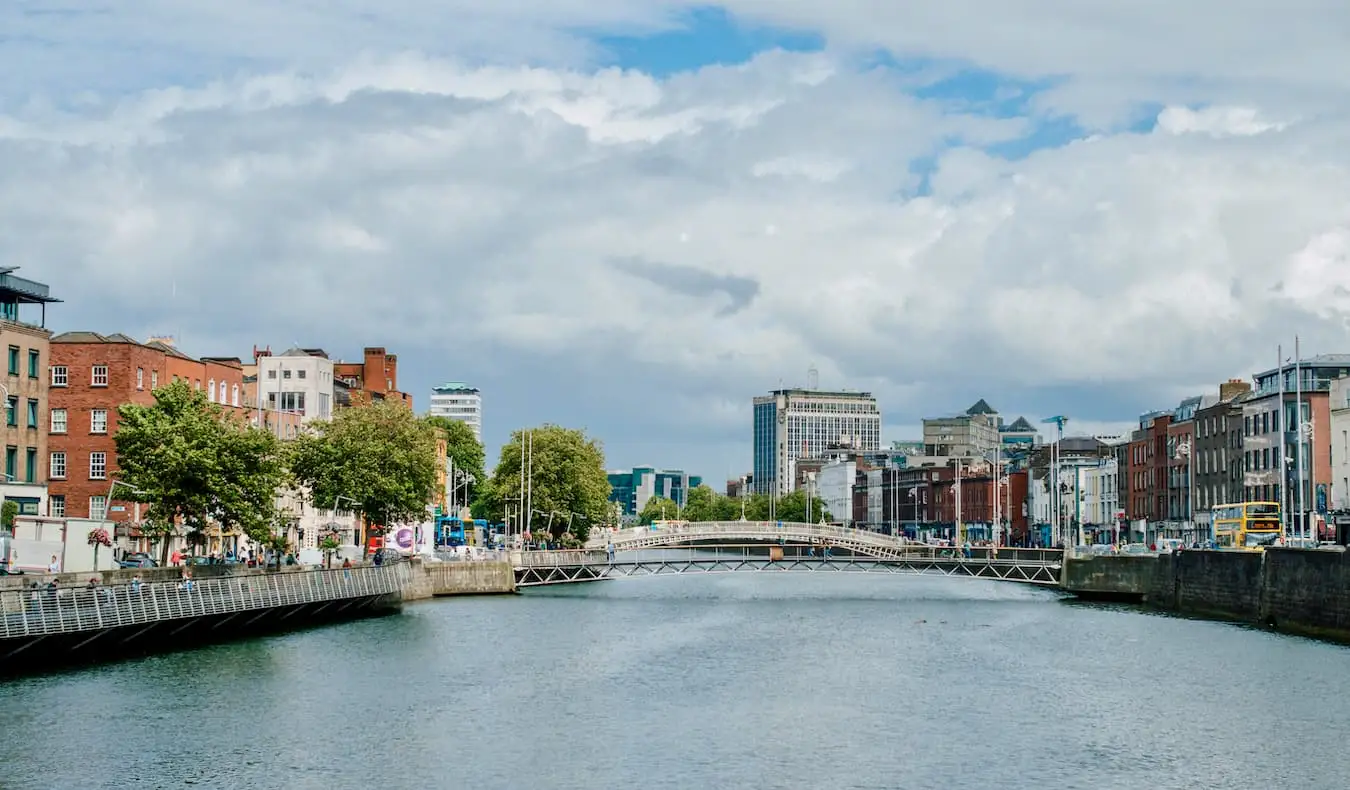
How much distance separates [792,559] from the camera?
122 meters

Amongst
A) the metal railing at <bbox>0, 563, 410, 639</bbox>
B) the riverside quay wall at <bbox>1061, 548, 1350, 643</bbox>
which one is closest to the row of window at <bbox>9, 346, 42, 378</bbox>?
the metal railing at <bbox>0, 563, 410, 639</bbox>

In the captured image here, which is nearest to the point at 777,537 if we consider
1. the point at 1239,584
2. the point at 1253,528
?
the point at 1253,528

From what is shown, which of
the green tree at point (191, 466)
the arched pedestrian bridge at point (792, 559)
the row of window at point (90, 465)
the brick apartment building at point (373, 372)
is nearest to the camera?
the green tree at point (191, 466)

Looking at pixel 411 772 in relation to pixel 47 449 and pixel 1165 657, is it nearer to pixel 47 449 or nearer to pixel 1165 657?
pixel 1165 657

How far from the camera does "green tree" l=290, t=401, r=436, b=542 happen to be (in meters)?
106

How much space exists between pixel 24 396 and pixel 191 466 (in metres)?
14.3

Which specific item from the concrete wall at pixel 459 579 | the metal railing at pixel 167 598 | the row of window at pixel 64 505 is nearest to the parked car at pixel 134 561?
the metal railing at pixel 167 598

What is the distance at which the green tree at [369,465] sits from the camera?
105562 mm

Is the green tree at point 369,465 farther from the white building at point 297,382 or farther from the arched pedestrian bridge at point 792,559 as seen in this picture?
the white building at point 297,382

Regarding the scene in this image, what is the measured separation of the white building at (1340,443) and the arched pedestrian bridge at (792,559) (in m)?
20.9

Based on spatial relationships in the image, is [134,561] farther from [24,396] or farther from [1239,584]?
[1239,584]

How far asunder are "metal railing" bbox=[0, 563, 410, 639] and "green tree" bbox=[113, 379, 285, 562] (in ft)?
13.9

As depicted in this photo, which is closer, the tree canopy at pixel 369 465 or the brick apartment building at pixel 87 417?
the brick apartment building at pixel 87 417

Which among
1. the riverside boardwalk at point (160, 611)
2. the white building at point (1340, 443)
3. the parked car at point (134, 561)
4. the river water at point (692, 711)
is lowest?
the river water at point (692, 711)
